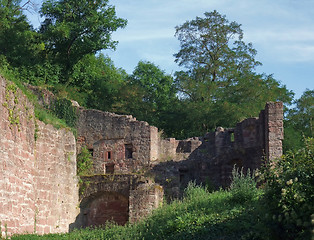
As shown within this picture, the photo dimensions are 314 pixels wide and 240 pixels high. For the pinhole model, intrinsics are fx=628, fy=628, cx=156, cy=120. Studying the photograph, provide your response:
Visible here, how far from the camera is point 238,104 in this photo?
120ft

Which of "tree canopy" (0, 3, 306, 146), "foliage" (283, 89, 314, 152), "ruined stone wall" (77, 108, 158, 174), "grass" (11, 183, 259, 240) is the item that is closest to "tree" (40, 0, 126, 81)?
"tree canopy" (0, 3, 306, 146)

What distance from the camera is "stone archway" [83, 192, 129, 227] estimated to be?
28.0 metres

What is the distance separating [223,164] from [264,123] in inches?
118

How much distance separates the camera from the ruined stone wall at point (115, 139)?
30.6m

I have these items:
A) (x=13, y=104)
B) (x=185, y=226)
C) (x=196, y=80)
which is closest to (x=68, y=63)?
(x=196, y=80)

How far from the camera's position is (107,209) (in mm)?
28344

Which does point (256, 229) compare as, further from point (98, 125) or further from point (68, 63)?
point (68, 63)

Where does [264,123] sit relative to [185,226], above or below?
above

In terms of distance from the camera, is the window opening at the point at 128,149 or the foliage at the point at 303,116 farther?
the foliage at the point at 303,116

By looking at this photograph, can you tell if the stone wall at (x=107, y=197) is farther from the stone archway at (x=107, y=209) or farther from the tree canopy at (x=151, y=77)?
the tree canopy at (x=151, y=77)

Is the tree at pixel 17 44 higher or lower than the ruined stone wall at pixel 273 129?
higher

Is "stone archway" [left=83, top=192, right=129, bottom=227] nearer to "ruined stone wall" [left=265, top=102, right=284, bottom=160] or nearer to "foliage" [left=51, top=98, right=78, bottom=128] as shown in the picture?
"foliage" [left=51, top=98, right=78, bottom=128]

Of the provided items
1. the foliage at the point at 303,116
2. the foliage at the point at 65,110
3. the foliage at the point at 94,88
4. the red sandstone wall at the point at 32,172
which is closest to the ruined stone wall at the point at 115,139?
the foliage at the point at 65,110

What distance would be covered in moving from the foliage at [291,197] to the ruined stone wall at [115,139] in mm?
15048
